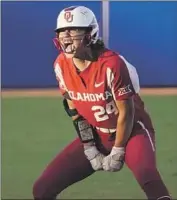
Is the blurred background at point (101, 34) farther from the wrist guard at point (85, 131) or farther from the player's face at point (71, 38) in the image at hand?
the player's face at point (71, 38)

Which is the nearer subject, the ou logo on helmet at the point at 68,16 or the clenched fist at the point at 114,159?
the ou logo on helmet at the point at 68,16

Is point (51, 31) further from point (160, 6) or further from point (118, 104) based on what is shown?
point (118, 104)

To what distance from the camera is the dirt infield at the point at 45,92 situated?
12.1 m

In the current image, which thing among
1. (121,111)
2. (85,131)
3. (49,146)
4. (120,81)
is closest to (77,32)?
(120,81)

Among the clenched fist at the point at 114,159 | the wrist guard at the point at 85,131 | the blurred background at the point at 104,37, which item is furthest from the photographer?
the blurred background at the point at 104,37

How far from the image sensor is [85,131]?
3.89 meters

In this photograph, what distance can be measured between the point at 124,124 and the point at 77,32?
1.87ft

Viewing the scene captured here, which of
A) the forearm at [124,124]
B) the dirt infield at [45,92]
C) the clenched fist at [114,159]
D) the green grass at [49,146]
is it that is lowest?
the dirt infield at [45,92]

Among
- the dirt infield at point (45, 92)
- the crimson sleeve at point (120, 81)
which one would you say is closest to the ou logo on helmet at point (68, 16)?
the crimson sleeve at point (120, 81)

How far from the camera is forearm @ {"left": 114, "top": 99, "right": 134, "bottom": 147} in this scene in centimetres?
364

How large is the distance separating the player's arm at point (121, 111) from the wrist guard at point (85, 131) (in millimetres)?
185

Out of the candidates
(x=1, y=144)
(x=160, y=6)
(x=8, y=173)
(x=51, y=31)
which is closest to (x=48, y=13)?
(x=51, y=31)

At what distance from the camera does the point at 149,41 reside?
520 inches

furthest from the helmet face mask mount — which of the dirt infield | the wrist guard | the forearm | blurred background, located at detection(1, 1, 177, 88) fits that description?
blurred background, located at detection(1, 1, 177, 88)
